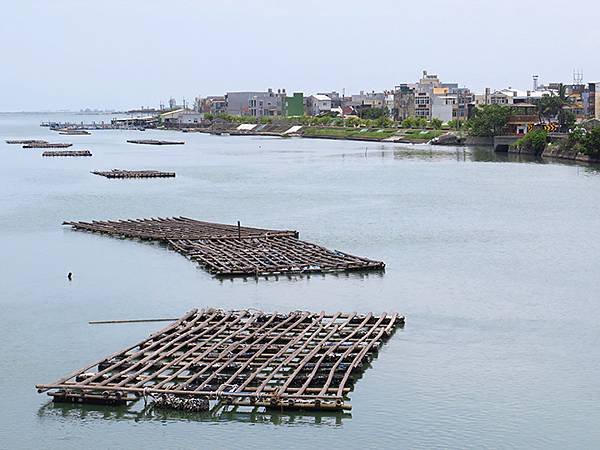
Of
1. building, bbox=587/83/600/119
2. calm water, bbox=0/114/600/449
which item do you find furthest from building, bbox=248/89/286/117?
calm water, bbox=0/114/600/449

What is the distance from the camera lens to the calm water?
30.9 feet

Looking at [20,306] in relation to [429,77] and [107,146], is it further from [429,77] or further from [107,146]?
[429,77]

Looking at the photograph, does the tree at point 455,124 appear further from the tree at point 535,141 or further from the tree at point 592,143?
the tree at point 592,143

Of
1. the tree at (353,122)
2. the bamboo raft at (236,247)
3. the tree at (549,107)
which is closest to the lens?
the bamboo raft at (236,247)

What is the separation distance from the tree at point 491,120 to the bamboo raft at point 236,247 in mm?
32930

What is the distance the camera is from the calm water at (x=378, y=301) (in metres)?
9.42

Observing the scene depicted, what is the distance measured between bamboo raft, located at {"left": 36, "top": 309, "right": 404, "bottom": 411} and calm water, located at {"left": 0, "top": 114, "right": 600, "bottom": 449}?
0.20 metres

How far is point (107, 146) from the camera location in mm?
61719

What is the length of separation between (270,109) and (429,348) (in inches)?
3241

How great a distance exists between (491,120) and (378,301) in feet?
132

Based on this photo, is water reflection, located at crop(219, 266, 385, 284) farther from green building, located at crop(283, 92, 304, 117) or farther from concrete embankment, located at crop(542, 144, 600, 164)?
green building, located at crop(283, 92, 304, 117)

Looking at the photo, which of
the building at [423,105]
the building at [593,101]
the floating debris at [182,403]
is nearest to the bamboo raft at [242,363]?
the floating debris at [182,403]

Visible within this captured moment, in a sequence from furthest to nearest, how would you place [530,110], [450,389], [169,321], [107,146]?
[107,146]
[530,110]
[169,321]
[450,389]

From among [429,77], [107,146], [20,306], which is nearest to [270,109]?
[429,77]
